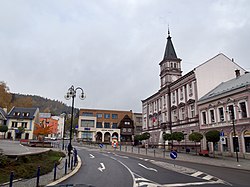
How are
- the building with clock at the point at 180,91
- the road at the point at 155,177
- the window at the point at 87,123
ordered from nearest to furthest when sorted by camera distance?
1. the road at the point at 155,177
2. the building with clock at the point at 180,91
3. the window at the point at 87,123

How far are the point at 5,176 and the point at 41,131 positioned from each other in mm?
49798

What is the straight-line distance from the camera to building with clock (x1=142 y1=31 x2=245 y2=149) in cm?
4265

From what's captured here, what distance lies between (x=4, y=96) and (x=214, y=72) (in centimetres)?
6301

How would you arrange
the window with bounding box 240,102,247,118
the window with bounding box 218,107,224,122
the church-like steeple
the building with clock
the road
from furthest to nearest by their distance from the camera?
the church-like steeple
the building with clock
the window with bounding box 218,107,224,122
the window with bounding box 240,102,247,118
the road

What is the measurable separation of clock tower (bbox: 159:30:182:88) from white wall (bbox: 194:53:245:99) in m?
15.4

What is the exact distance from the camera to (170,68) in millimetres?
58906

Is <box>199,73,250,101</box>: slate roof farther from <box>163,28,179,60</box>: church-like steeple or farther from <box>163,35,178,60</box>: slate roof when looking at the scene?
<box>163,35,178,60</box>: slate roof

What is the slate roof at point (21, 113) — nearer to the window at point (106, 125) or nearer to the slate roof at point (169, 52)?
the window at point (106, 125)

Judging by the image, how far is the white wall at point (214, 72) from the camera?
4212cm

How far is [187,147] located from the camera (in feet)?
145

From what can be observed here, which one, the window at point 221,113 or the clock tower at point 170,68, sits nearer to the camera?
the window at point 221,113

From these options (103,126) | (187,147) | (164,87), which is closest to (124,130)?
(103,126)

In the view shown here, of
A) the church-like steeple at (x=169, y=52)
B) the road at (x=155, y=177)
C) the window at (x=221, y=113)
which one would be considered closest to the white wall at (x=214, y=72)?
the window at (x=221, y=113)

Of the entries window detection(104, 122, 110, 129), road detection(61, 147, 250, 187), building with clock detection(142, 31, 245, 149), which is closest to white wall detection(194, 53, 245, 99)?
building with clock detection(142, 31, 245, 149)
